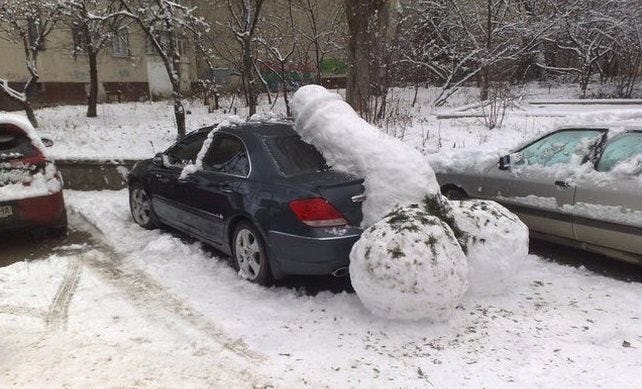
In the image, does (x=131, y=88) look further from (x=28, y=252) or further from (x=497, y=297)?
(x=497, y=297)

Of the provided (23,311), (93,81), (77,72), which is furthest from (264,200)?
(77,72)

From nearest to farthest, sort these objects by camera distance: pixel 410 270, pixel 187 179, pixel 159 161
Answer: pixel 410 270
pixel 187 179
pixel 159 161

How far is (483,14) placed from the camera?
20.2 metres

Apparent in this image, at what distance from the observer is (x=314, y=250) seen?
4059mm

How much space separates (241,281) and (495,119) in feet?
28.1

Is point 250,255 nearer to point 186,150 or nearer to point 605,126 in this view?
point 186,150

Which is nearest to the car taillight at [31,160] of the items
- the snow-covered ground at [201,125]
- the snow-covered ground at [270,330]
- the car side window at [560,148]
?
the snow-covered ground at [270,330]

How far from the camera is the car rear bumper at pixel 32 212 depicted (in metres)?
5.24

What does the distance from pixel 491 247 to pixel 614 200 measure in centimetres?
131

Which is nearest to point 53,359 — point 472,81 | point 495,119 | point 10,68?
point 495,119

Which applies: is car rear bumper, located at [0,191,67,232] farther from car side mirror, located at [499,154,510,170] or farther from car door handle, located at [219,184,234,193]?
car side mirror, located at [499,154,510,170]

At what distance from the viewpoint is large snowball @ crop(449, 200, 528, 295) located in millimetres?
4164

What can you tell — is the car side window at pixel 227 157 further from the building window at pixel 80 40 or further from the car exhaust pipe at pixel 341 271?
the building window at pixel 80 40

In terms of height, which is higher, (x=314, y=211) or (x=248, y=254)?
(x=314, y=211)
